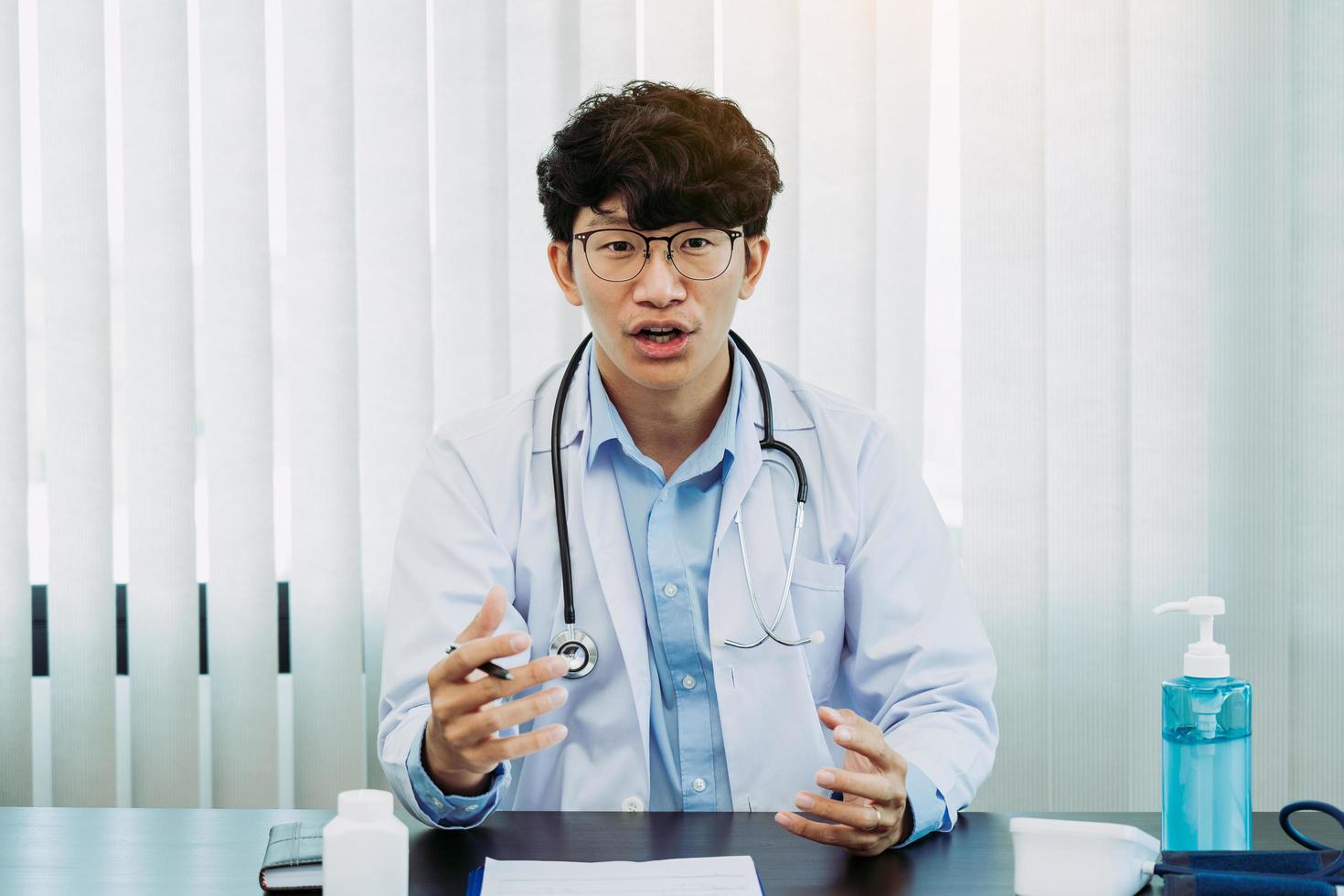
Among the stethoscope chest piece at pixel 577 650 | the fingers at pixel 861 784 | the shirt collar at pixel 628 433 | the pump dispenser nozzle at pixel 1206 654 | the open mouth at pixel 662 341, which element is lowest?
the fingers at pixel 861 784

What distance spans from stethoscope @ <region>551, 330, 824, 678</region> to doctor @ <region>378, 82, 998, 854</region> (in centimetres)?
1

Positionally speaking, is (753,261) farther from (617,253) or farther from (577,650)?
(577,650)

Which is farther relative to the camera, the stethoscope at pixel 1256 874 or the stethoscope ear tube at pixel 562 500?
the stethoscope ear tube at pixel 562 500

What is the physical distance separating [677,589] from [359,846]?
557 millimetres

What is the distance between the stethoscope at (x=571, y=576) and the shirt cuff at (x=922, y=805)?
214 millimetres

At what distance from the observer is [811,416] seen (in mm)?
1551

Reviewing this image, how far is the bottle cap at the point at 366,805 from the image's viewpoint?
3.02ft

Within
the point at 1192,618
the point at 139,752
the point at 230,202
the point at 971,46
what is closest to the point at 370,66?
the point at 230,202

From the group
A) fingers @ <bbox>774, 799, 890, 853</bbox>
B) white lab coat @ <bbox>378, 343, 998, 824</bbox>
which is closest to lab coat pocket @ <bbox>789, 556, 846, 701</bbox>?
white lab coat @ <bbox>378, 343, 998, 824</bbox>

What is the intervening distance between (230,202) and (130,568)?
64 cm

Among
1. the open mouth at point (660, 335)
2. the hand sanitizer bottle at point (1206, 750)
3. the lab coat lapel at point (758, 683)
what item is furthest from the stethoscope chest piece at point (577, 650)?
the hand sanitizer bottle at point (1206, 750)

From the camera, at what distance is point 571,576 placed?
1370mm

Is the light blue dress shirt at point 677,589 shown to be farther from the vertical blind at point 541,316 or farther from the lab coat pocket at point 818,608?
the vertical blind at point 541,316

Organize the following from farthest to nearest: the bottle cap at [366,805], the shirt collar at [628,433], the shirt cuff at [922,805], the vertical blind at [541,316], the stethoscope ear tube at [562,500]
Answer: the vertical blind at [541,316]
the shirt collar at [628,433]
the stethoscope ear tube at [562,500]
the shirt cuff at [922,805]
the bottle cap at [366,805]
